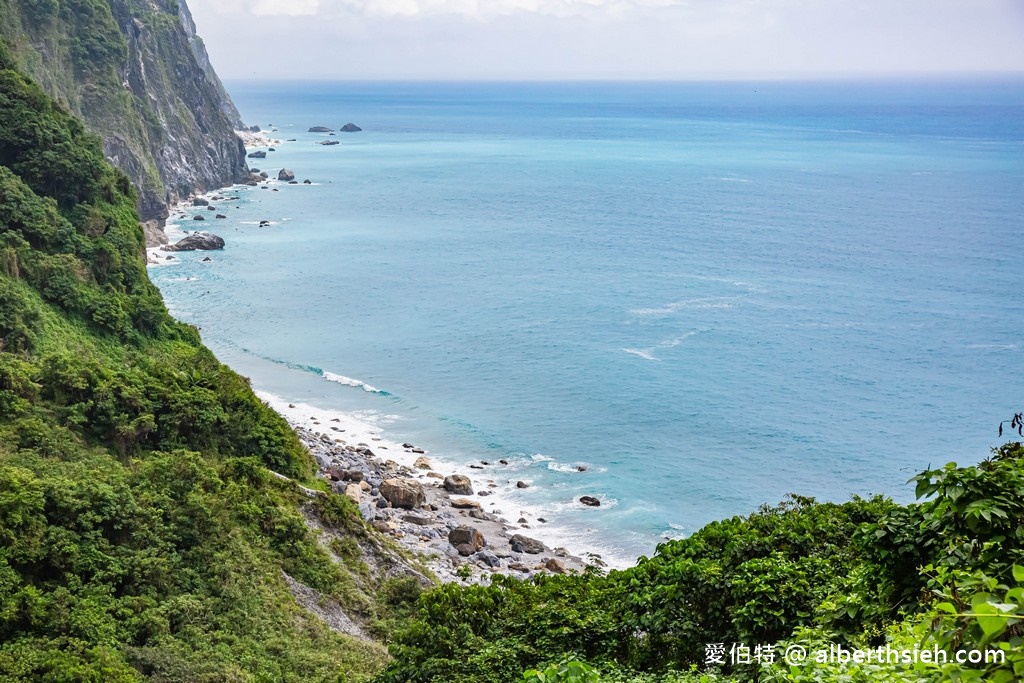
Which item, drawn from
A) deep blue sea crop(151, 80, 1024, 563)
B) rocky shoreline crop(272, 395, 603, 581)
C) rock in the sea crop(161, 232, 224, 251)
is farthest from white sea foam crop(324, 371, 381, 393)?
rock in the sea crop(161, 232, 224, 251)

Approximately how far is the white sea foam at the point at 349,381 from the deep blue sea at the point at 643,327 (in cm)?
32

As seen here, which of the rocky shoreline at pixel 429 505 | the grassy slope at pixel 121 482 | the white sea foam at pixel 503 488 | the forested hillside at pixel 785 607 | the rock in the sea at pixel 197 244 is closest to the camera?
the forested hillside at pixel 785 607

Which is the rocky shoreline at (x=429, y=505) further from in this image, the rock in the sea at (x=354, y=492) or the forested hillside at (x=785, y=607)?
the forested hillside at (x=785, y=607)

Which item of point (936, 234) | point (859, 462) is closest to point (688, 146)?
point (936, 234)

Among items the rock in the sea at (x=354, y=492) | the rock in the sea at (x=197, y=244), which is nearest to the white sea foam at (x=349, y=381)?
the rock in the sea at (x=354, y=492)

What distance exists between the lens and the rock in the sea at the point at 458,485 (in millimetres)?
44963

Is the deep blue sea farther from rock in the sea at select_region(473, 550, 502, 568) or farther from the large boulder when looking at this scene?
the large boulder

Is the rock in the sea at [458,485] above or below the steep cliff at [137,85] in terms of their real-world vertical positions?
below

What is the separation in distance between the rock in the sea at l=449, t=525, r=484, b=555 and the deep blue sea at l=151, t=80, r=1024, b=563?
534cm

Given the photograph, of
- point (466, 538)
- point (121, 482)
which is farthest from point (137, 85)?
point (121, 482)

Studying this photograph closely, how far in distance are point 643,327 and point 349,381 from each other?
22.5 metres

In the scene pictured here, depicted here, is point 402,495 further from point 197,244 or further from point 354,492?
point 197,244

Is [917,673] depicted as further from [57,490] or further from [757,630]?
[57,490]

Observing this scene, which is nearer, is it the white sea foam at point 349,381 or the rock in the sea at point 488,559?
the rock in the sea at point 488,559
